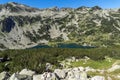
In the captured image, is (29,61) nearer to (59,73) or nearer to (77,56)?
(77,56)

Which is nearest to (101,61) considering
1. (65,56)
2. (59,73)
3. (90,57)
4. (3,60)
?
(90,57)

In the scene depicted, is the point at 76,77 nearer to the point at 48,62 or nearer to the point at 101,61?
the point at 48,62

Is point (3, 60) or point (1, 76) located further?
point (3, 60)

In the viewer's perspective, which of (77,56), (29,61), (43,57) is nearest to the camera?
(29,61)

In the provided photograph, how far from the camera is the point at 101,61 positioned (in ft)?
532

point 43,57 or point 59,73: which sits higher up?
point 59,73

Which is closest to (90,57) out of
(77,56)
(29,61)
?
(77,56)

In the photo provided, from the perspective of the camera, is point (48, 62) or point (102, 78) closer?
point (102, 78)

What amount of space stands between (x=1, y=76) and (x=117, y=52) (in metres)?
136

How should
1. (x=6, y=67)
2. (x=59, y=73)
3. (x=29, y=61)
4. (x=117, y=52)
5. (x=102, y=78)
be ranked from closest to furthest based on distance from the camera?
(x=102, y=78)
(x=59, y=73)
(x=6, y=67)
(x=29, y=61)
(x=117, y=52)

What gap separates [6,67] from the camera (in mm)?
129000

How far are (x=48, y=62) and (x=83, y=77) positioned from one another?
82.7 m

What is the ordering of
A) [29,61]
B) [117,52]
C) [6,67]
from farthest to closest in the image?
[117,52] < [29,61] < [6,67]

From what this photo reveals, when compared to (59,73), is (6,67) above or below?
below
